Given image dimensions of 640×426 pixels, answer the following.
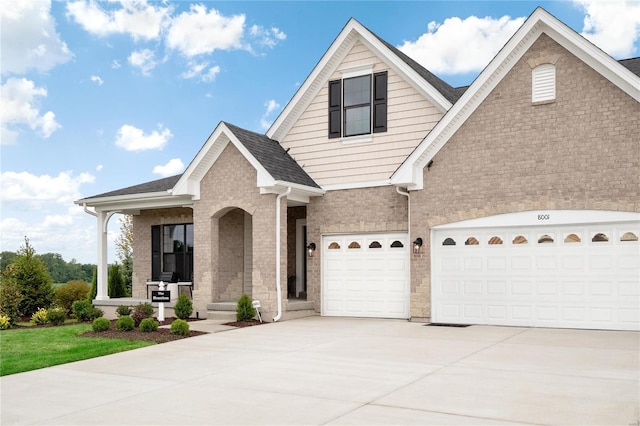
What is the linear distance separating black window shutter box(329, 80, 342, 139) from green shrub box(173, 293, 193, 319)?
20.6 ft

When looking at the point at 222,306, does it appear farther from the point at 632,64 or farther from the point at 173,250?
the point at 632,64

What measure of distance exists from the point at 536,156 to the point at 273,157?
7.22m

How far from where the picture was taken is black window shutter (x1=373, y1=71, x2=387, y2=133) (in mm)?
17594

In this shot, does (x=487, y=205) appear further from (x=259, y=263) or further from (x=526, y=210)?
(x=259, y=263)

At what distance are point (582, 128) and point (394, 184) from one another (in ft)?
15.2

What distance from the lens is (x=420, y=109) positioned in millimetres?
17141

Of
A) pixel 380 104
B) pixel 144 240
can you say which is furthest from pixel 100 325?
pixel 380 104

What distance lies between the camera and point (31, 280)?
19.5m

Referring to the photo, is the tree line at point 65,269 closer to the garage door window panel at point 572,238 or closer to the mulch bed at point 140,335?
the mulch bed at point 140,335

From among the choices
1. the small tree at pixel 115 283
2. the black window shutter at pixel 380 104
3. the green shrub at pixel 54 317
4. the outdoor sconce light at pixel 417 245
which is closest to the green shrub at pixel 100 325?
the green shrub at pixel 54 317

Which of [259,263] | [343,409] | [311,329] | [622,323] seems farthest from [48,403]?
[622,323]

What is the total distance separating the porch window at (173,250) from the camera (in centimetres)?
2175

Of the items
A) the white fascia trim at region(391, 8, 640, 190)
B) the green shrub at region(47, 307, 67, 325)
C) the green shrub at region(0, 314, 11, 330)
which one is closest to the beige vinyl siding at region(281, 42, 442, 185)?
the white fascia trim at region(391, 8, 640, 190)

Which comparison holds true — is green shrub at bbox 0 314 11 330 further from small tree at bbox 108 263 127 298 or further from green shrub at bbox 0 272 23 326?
small tree at bbox 108 263 127 298
